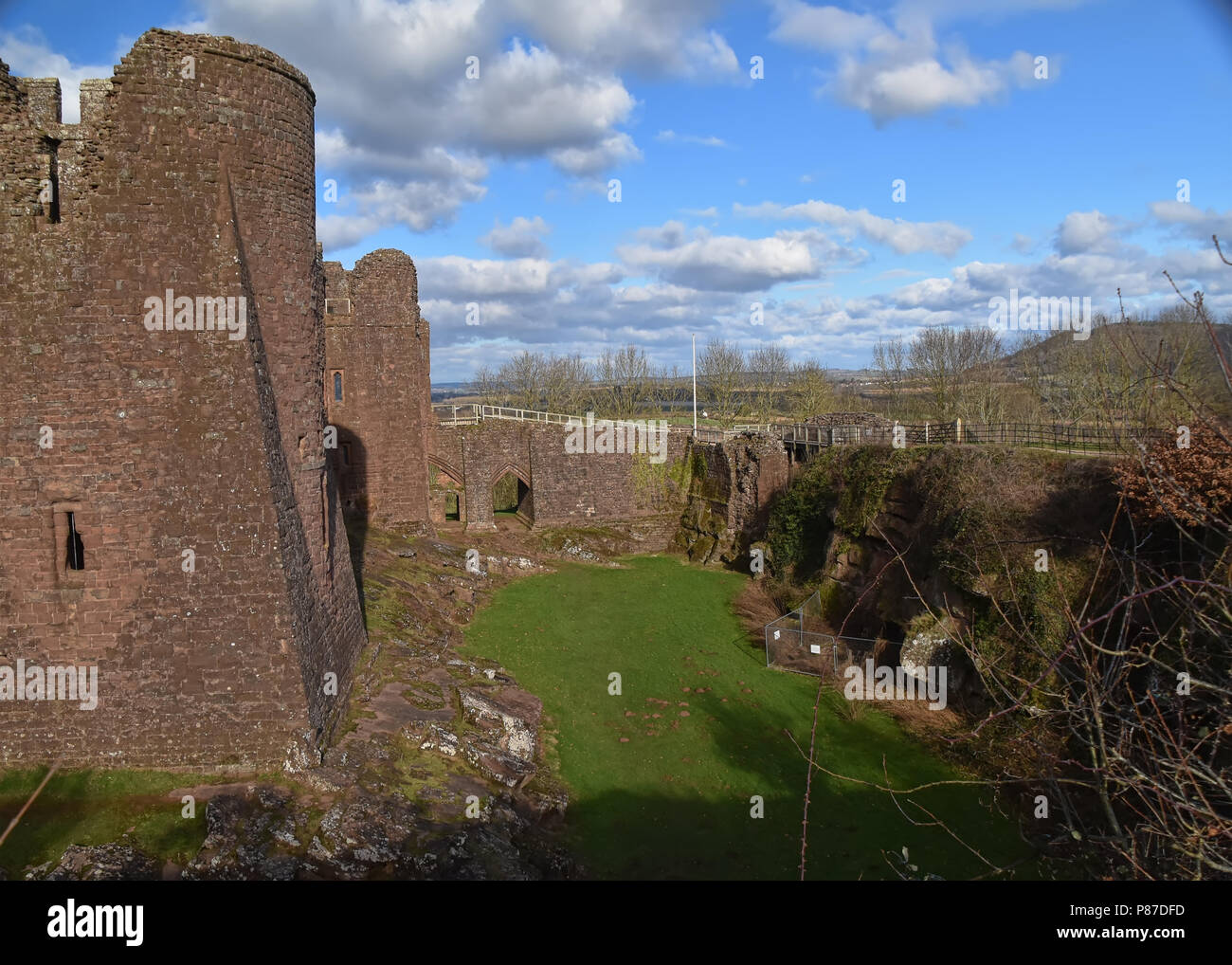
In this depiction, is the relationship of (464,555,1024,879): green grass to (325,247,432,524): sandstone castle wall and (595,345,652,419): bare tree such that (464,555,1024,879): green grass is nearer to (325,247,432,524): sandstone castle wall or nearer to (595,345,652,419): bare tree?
(325,247,432,524): sandstone castle wall

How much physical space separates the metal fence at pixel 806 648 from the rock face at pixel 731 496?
9.84 metres

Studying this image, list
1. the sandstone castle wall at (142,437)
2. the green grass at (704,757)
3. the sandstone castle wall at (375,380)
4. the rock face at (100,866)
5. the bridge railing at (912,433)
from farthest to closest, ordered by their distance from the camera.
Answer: the sandstone castle wall at (375,380) < the bridge railing at (912,433) < the green grass at (704,757) < the sandstone castle wall at (142,437) < the rock face at (100,866)

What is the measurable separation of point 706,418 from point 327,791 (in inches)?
1702

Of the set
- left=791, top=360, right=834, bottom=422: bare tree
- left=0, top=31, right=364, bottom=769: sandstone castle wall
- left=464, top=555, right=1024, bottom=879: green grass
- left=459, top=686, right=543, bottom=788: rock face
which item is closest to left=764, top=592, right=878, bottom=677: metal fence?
left=464, top=555, right=1024, bottom=879: green grass

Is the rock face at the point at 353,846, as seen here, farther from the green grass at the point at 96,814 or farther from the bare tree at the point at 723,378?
the bare tree at the point at 723,378

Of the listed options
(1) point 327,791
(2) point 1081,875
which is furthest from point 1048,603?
(1) point 327,791

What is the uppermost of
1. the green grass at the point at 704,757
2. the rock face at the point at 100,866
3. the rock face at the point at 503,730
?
A: the rock face at the point at 100,866

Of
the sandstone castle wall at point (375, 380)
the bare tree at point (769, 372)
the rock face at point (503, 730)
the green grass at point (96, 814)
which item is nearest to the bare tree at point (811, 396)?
the bare tree at point (769, 372)

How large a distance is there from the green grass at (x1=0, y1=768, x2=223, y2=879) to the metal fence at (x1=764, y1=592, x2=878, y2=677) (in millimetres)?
13382

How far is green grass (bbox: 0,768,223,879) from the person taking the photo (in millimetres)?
8906

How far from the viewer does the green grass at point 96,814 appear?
891 cm

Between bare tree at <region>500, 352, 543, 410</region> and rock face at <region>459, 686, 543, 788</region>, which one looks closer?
rock face at <region>459, 686, 543, 788</region>

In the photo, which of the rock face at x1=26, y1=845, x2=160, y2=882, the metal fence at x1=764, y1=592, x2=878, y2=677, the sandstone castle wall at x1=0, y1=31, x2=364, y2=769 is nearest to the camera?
the rock face at x1=26, y1=845, x2=160, y2=882

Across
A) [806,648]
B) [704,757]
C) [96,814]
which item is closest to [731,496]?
[806,648]
